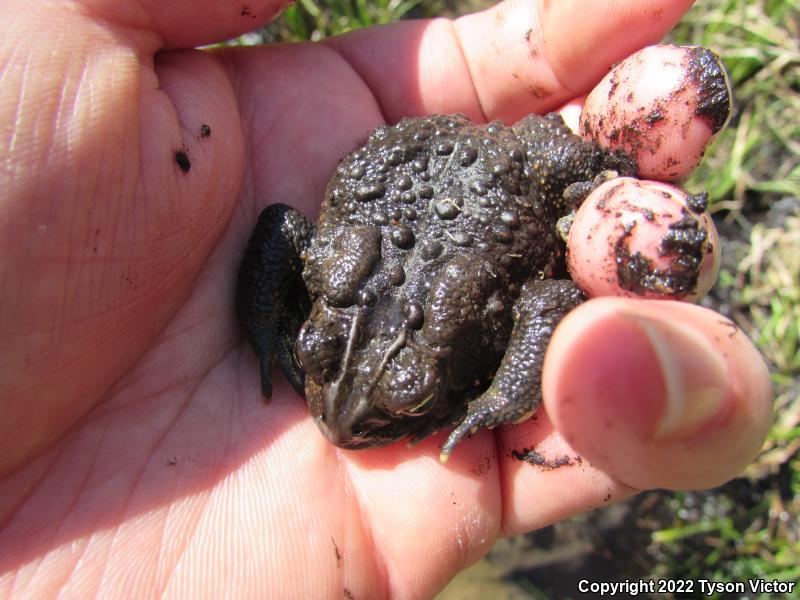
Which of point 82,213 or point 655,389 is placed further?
point 82,213

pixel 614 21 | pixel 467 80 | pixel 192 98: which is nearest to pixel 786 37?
pixel 614 21

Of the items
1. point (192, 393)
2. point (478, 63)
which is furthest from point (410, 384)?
point (478, 63)

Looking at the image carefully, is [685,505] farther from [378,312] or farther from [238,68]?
[238,68]

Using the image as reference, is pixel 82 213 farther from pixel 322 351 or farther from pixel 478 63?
pixel 478 63

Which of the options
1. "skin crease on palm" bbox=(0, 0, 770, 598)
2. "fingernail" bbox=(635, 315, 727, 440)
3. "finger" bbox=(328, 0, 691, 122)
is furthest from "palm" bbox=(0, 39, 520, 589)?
"finger" bbox=(328, 0, 691, 122)
